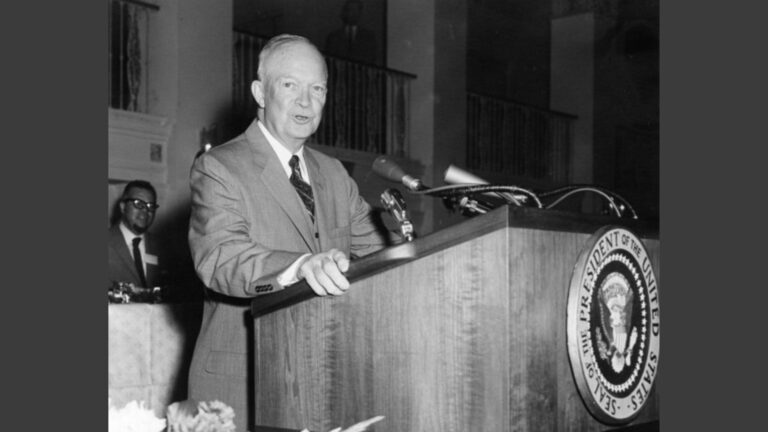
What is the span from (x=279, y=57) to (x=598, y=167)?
11.7 m

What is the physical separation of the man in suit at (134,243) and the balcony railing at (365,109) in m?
4.18

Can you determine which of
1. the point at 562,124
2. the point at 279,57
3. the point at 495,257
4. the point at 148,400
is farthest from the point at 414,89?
the point at 495,257

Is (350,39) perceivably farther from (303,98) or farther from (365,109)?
(303,98)

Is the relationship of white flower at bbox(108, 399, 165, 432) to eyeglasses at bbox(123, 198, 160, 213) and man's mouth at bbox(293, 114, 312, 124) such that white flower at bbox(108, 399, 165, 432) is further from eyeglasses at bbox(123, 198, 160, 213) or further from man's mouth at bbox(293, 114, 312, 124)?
eyeglasses at bbox(123, 198, 160, 213)

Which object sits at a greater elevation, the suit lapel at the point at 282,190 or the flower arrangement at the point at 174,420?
the suit lapel at the point at 282,190

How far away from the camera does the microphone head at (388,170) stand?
77.7 inches

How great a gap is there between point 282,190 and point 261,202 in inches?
2.6

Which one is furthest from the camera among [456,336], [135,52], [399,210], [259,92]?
[135,52]

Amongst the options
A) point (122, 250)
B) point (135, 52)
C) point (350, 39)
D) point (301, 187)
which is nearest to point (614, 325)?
point (301, 187)

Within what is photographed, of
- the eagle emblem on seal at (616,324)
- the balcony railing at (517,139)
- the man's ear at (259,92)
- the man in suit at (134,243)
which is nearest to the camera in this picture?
the eagle emblem on seal at (616,324)

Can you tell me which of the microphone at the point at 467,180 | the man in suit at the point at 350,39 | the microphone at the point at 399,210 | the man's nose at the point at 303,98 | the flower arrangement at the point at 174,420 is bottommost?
the flower arrangement at the point at 174,420

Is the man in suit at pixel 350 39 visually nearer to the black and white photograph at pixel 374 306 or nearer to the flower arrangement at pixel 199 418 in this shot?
the black and white photograph at pixel 374 306

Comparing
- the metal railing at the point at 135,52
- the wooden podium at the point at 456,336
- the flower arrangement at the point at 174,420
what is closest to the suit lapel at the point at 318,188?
the wooden podium at the point at 456,336

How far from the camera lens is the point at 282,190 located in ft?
7.00
